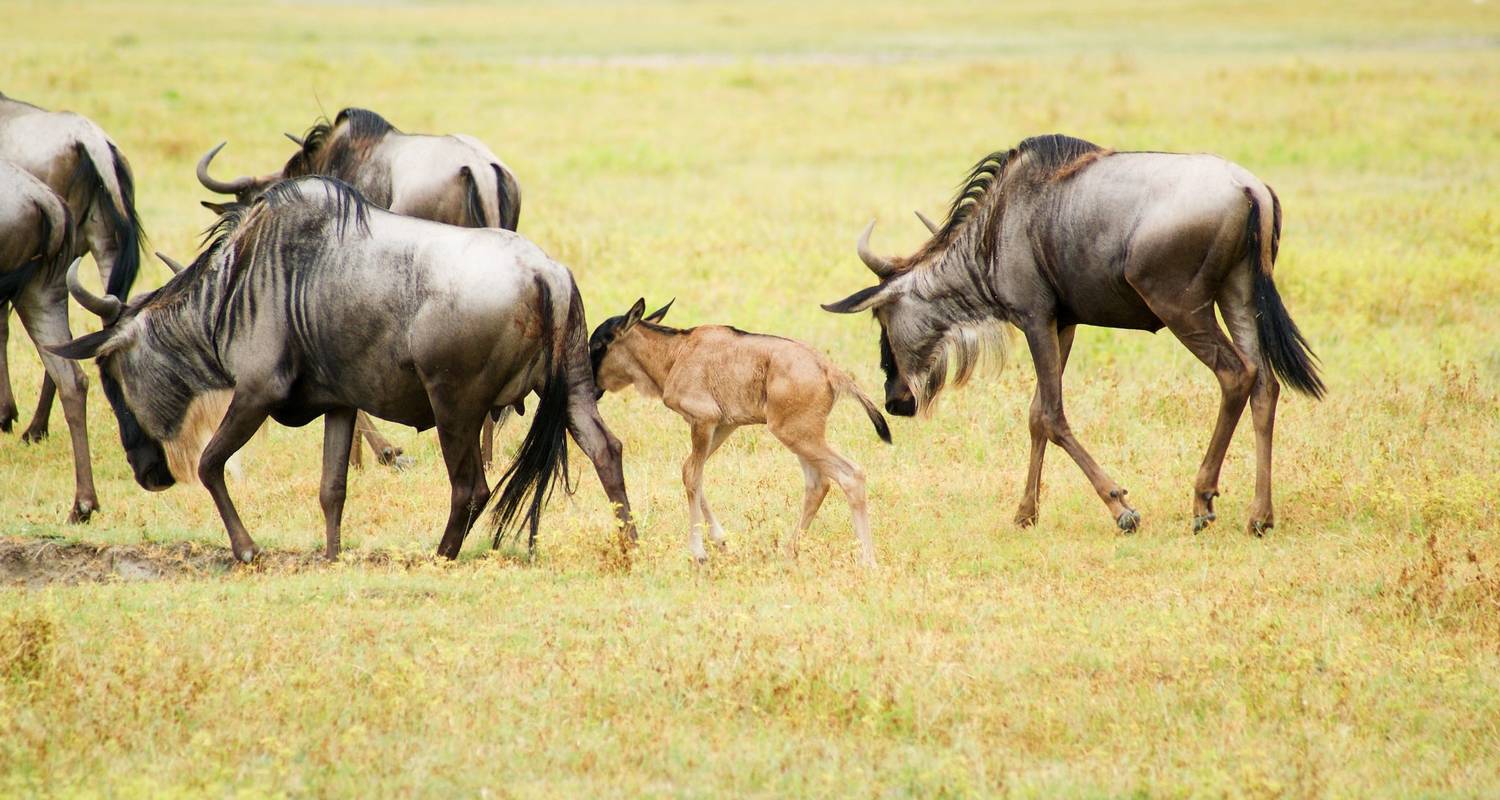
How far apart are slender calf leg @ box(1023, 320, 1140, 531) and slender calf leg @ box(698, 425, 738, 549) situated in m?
1.81

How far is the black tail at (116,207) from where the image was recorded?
1062 centimetres

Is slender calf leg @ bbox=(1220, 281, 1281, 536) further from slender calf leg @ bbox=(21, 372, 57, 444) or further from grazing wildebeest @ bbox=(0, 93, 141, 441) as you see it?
slender calf leg @ bbox=(21, 372, 57, 444)

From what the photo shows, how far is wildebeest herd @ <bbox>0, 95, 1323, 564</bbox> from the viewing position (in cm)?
765

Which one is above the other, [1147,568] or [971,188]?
[971,188]

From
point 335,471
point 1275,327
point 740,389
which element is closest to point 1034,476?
point 1275,327

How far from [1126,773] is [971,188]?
4626mm

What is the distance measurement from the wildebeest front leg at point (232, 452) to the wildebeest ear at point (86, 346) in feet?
2.61

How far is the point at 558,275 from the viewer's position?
7.64 metres

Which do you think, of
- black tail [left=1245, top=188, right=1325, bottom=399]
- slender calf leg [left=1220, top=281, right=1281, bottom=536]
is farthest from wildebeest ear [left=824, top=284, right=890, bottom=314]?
black tail [left=1245, top=188, right=1325, bottom=399]

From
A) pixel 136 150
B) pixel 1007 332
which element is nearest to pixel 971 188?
pixel 1007 332

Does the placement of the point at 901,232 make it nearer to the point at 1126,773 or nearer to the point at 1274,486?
the point at 1274,486

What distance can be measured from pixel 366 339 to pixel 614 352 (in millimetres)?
1297

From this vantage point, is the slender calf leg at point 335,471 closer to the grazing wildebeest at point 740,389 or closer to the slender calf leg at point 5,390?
the grazing wildebeest at point 740,389

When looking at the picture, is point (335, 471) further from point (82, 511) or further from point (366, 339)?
point (82, 511)
